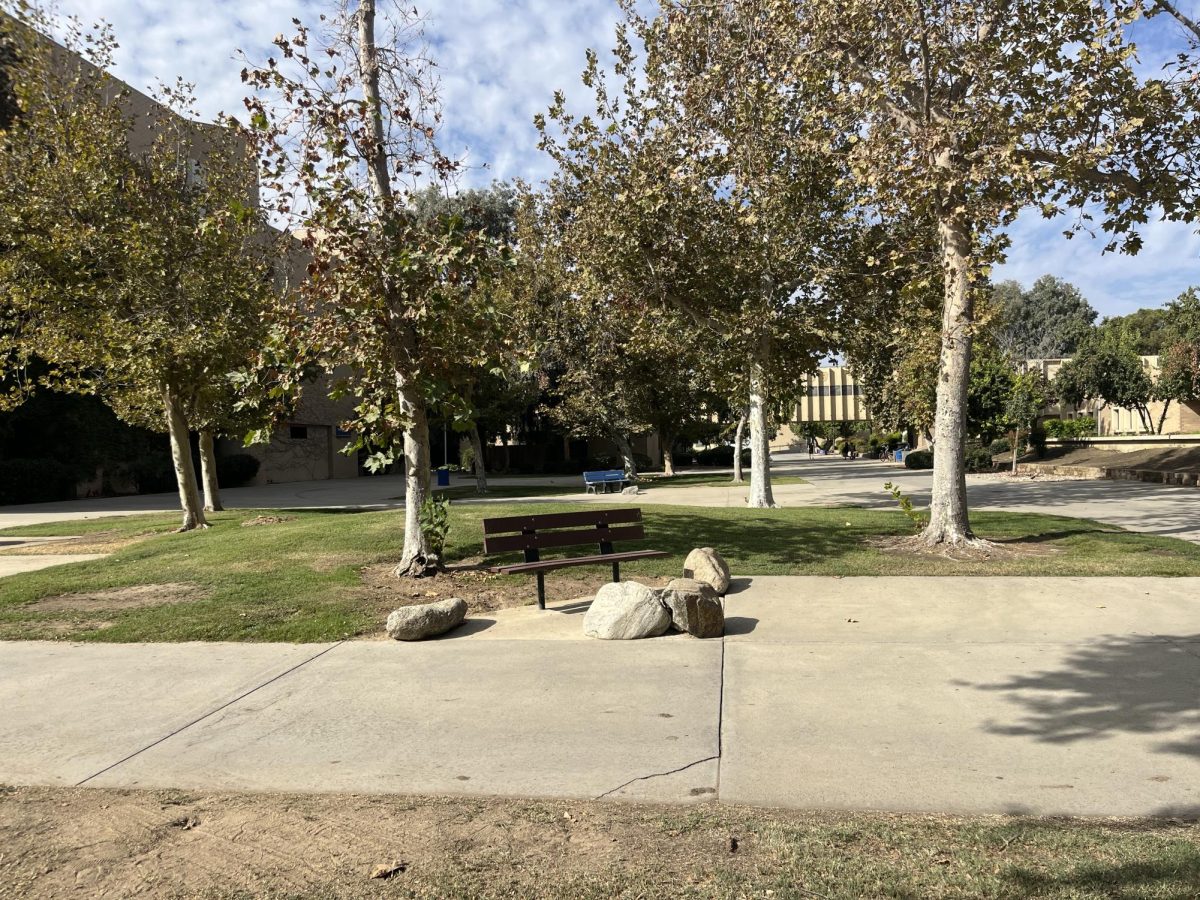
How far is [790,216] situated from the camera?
1416cm

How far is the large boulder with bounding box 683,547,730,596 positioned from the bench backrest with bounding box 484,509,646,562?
840 millimetres

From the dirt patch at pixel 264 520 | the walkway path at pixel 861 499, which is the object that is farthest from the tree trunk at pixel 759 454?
the dirt patch at pixel 264 520

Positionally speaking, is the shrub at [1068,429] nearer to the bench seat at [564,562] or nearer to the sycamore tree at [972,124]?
the sycamore tree at [972,124]

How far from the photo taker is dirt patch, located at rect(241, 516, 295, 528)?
15297 mm

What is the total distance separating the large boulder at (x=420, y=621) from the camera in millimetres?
6586

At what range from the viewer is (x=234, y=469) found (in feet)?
111

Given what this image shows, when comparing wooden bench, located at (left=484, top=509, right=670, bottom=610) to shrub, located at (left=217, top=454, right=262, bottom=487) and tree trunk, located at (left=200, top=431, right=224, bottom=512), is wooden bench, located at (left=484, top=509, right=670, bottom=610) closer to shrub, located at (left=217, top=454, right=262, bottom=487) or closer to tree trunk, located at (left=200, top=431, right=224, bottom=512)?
tree trunk, located at (left=200, top=431, right=224, bottom=512)

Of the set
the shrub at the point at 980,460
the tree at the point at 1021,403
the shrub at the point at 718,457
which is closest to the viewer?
the tree at the point at 1021,403

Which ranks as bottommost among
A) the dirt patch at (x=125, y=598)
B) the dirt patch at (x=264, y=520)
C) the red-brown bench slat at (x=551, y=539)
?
the dirt patch at (x=125, y=598)

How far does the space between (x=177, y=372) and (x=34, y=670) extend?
9969mm

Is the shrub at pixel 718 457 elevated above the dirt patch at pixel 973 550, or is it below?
above

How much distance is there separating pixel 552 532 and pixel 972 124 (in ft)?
20.8

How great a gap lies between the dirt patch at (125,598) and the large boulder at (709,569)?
4.91 m

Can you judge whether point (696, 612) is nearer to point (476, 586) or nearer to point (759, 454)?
point (476, 586)
